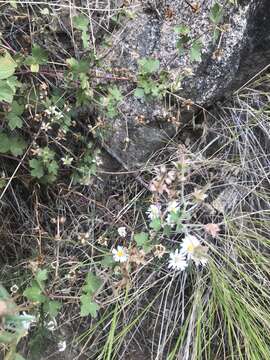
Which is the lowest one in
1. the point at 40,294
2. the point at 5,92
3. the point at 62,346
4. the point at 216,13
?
the point at 62,346

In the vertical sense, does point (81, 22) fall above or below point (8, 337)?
above

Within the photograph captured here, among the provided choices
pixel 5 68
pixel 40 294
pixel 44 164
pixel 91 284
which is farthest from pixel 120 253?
pixel 5 68

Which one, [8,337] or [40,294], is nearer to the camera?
[8,337]

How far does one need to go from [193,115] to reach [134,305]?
2.09 ft

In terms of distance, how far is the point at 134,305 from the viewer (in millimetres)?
1689

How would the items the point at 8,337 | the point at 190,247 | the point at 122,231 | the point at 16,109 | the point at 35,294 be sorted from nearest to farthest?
the point at 8,337
the point at 190,247
the point at 35,294
the point at 16,109
the point at 122,231

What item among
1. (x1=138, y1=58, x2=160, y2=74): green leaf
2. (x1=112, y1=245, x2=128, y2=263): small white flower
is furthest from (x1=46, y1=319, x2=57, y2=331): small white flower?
(x1=138, y1=58, x2=160, y2=74): green leaf

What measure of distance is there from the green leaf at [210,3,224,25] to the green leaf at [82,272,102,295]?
2.56ft

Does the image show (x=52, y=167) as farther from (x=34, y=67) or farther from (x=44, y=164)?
(x=34, y=67)

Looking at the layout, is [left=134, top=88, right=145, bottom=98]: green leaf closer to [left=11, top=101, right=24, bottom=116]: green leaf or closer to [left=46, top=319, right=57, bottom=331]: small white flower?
[left=11, top=101, right=24, bottom=116]: green leaf

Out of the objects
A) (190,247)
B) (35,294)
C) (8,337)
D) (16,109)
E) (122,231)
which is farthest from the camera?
(122,231)

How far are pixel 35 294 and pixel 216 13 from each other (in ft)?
2.97

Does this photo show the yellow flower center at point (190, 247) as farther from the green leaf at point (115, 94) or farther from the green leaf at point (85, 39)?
the green leaf at point (85, 39)

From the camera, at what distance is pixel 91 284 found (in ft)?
4.59
